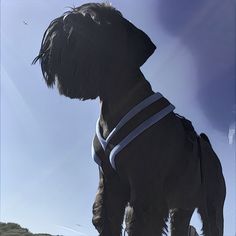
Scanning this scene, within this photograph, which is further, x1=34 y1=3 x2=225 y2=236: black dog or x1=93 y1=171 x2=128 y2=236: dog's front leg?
x1=93 y1=171 x2=128 y2=236: dog's front leg

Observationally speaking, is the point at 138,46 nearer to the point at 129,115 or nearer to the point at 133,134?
the point at 129,115

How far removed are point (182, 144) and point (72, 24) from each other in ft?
3.65

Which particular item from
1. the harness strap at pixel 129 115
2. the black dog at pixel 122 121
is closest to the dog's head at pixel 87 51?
the black dog at pixel 122 121

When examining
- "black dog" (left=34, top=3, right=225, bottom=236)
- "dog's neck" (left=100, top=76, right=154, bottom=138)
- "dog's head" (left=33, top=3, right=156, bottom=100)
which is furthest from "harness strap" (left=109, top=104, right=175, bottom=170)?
"dog's head" (left=33, top=3, right=156, bottom=100)

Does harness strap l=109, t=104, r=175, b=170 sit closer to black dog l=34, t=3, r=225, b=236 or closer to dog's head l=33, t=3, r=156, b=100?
black dog l=34, t=3, r=225, b=236

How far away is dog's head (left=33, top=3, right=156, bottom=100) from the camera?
3.41m

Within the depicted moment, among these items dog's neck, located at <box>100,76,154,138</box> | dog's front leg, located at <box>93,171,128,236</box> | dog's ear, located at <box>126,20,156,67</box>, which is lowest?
dog's front leg, located at <box>93,171,128,236</box>

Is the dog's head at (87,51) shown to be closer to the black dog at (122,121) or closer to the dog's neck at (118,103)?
the black dog at (122,121)

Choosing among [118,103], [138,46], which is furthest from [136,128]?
[138,46]

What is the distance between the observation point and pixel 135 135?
341cm

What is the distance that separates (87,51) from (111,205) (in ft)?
3.53

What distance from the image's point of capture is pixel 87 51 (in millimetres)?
3426

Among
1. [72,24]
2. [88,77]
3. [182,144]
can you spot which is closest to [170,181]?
[182,144]

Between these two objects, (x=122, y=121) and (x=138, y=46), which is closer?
(x=122, y=121)
